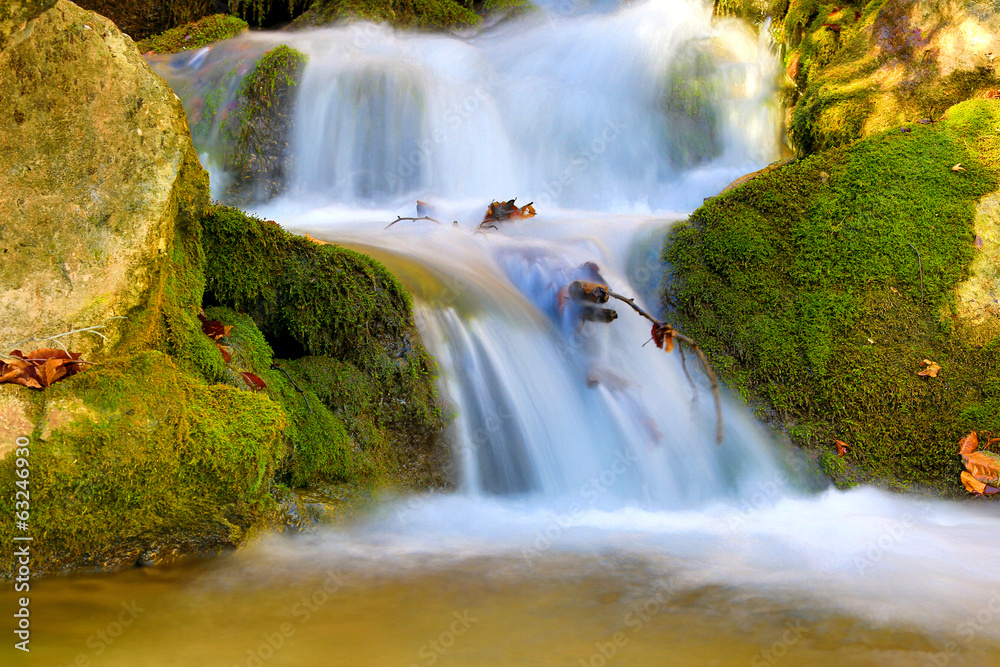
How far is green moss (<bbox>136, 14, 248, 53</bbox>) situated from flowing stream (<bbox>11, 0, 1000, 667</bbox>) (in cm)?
104

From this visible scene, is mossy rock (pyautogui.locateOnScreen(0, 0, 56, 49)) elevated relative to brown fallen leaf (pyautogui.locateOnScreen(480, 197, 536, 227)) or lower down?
elevated

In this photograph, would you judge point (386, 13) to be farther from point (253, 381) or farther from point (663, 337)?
point (253, 381)

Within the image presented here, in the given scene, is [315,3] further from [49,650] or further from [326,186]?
[49,650]

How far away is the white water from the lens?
3469 mm

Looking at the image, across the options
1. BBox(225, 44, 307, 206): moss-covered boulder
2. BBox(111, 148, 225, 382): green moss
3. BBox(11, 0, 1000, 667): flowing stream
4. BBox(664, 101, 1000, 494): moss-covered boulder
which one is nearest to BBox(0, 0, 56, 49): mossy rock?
BBox(111, 148, 225, 382): green moss

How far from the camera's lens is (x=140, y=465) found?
9.48ft


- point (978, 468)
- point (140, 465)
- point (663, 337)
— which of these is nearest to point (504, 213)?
point (663, 337)

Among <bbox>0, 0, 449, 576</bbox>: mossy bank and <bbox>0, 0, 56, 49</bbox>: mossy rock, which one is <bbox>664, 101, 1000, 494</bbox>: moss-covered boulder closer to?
<bbox>0, 0, 449, 576</bbox>: mossy bank

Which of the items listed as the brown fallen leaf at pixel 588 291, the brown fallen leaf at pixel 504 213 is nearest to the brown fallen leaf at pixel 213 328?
the brown fallen leaf at pixel 588 291

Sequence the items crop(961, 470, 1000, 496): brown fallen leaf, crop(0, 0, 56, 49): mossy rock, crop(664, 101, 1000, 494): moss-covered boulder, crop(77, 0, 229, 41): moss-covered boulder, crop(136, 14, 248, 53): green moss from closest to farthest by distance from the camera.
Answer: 1. crop(0, 0, 56, 49): mossy rock
2. crop(961, 470, 1000, 496): brown fallen leaf
3. crop(664, 101, 1000, 494): moss-covered boulder
4. crop(136, 14, 248, 53): green moss
5. crop(77, 0, 229, 41): moss-covered boulder

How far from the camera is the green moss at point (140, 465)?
2.79 metres

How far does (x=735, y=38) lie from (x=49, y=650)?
30.3 ft

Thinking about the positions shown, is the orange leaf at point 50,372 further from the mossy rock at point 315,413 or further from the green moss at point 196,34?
the green moss at point 196,34

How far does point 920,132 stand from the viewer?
5.69 meters
